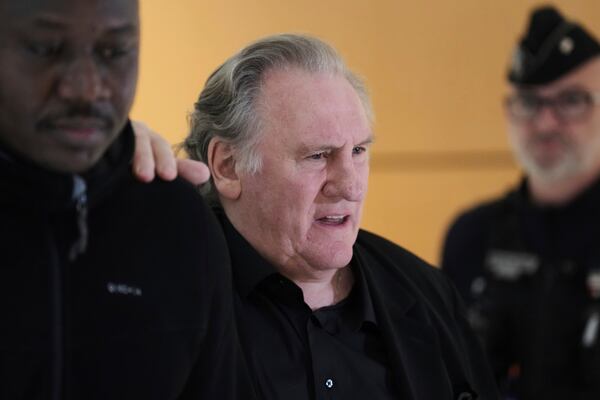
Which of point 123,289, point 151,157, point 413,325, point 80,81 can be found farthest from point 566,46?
point 80,81

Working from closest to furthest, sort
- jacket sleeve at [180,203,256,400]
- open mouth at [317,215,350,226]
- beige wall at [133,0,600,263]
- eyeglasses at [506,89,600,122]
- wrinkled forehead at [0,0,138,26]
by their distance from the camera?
wrinkled forehead at [0,0,138,26] < jacket sleeve at [180,203,256,400] < open mouth at [317,215,350,226] < eyeglasses at [506,89,600,122] < beige wall at [133,0,600,263]

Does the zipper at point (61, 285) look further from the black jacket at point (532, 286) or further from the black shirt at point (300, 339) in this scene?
the black jacket at point (532, 286)

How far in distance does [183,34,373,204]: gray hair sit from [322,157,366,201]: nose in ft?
0.43

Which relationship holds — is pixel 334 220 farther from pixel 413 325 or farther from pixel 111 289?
pixel 111 289

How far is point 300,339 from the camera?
6.84ft

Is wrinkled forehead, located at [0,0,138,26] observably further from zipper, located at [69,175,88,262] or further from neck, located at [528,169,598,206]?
neck, located at [528,169,598,206]

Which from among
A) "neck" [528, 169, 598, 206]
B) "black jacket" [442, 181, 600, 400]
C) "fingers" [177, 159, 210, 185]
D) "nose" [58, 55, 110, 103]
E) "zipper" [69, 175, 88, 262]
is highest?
"nose" [58, 55, 110, 103]

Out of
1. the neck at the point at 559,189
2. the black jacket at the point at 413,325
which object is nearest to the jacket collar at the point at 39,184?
the black jacket at the point at 413,325

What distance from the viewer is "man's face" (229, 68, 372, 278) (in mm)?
2092

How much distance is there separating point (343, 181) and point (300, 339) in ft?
0.94

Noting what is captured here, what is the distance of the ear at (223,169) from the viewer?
2176 mm

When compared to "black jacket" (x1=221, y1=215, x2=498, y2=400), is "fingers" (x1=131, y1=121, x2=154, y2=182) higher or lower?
higher

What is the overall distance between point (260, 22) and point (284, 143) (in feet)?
7.81

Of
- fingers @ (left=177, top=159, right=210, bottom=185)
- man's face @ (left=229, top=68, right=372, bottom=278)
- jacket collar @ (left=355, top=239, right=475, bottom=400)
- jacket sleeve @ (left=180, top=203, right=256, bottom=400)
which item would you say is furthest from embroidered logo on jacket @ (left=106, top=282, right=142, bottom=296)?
jacket collar @ (left=355, top=239, right=475, bottom=400)
